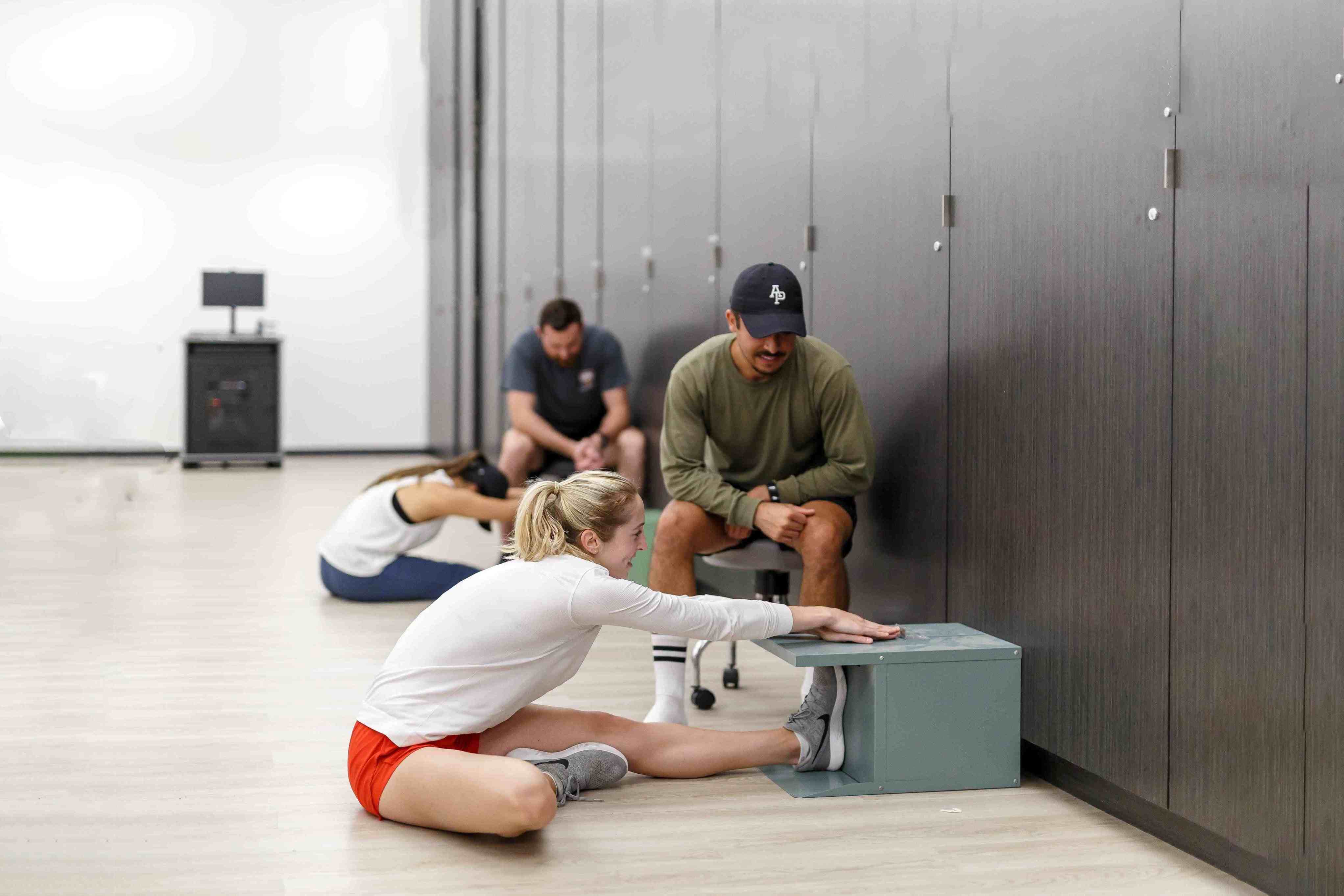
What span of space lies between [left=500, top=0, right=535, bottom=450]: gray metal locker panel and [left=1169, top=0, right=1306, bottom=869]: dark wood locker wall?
205 inches

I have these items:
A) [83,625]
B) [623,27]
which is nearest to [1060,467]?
[83,625]

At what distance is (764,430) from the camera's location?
333 centimetres

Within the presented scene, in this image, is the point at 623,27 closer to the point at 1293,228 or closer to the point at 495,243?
the point at 495,243

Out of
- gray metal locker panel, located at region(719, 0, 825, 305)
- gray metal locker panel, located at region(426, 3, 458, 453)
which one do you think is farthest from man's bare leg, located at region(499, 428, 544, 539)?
gray metal locker panel, located at region(426, 3, 458, 453)

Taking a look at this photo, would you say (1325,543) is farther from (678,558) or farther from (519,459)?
(519,459)

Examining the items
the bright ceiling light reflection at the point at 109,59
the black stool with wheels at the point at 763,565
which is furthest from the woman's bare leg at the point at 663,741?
the bright ceiling light reflection at the point at 109,59

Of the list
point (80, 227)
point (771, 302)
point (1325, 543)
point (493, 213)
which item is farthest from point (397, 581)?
point (80, 227)

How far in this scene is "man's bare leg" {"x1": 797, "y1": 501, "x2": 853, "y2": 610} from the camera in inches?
122

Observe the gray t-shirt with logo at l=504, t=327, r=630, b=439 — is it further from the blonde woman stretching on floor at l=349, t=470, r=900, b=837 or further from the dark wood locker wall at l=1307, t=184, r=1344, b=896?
the dark wood locker wall at l=1307, t=184, r=1344, b=896

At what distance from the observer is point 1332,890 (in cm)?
187

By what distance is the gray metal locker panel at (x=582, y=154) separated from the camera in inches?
245

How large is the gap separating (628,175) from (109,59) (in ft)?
25.5

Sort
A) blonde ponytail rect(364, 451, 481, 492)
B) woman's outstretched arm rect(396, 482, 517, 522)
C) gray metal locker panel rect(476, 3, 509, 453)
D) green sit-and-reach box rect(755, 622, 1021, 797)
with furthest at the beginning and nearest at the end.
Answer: gray metal locker panel rect(476, 3, 509, 453)
blonde ponytail rect(364, 451, 481, 492)
woman's outstretched arm rect(396, 482, 517, 522)
green sit-and-reach box rect(755, 622, 1021, 797)

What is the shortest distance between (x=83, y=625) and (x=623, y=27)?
10.3 ft
